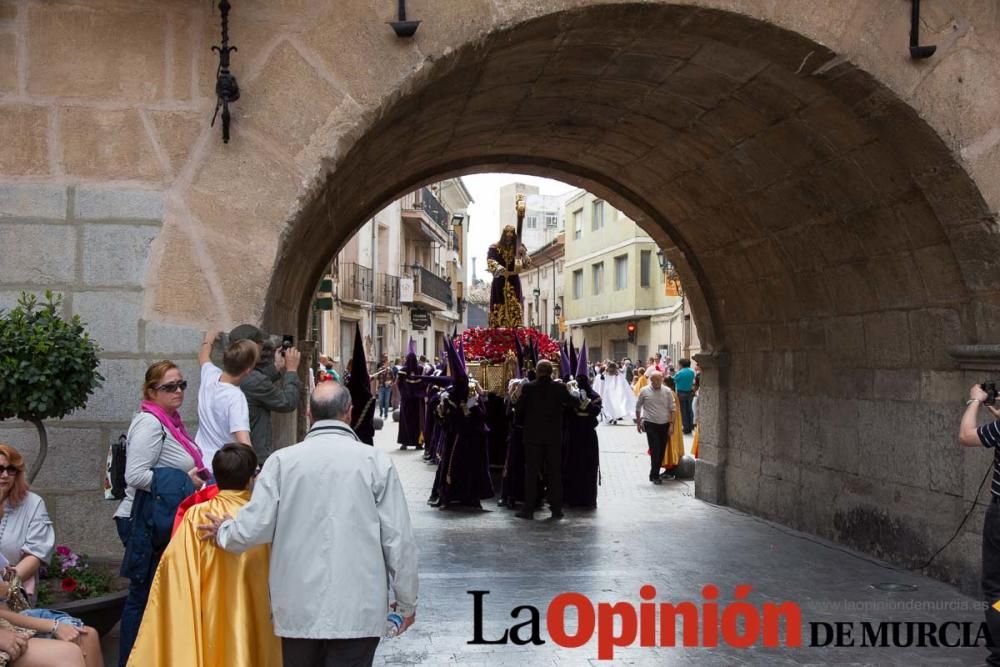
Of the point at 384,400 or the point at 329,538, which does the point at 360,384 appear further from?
the point at 384,400

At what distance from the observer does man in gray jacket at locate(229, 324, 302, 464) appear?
5926 mm

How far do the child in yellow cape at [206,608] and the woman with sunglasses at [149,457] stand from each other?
0.73 m

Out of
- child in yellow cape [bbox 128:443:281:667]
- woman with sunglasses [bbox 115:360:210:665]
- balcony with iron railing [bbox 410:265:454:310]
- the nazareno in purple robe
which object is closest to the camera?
child in yellow cape [bbox 128:443:281:667]

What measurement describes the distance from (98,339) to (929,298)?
19.0 feet

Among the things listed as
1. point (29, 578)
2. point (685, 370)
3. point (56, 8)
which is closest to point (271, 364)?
point (29, 578)

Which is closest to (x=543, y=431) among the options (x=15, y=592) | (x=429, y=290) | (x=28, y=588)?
(x=28, y=588)

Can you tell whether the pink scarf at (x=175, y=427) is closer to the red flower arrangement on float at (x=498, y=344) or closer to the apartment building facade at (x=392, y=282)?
the red flower arrangement on float at (x=498, y=344)

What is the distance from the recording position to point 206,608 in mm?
4027

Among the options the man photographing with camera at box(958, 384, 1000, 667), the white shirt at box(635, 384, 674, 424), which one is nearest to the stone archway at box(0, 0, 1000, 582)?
the man photographing with camera at box(958, 384, 1000, 667)

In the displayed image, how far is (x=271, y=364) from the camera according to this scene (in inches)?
243

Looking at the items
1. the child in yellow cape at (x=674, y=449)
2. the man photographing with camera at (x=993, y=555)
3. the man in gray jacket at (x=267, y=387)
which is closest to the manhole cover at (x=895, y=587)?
the man photographing with camera at (x=993, y=555)

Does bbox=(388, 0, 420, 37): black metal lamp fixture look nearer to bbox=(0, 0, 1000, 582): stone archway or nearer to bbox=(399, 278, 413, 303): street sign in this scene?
bbox=(0, 0, 1000, 582): stone archway

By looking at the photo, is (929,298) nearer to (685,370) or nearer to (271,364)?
(271,364)

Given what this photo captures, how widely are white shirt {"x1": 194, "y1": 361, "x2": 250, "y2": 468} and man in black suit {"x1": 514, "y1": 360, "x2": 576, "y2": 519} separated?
5.65 meters
